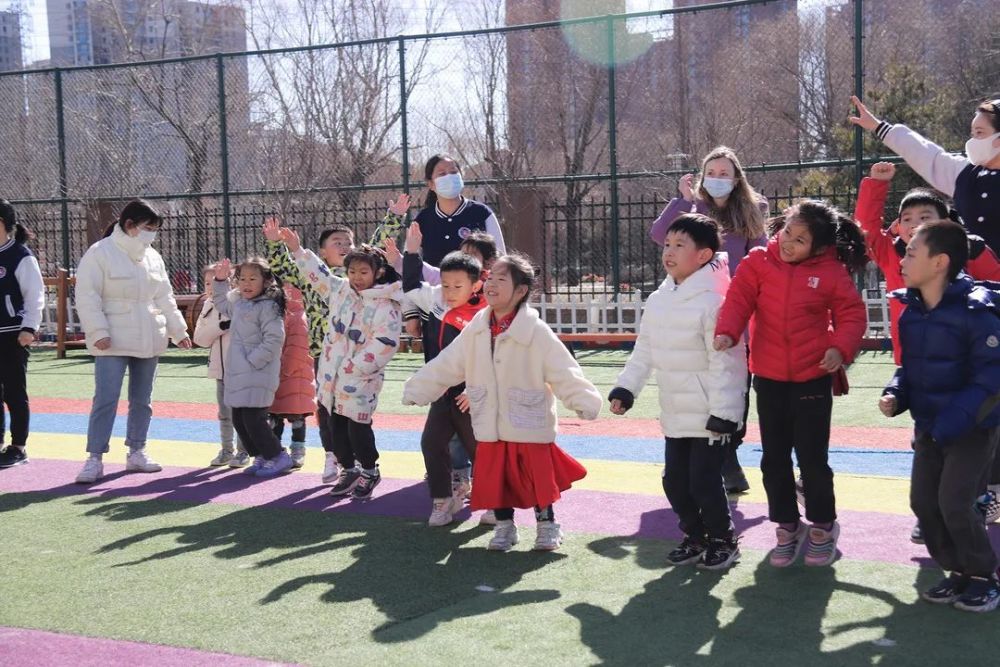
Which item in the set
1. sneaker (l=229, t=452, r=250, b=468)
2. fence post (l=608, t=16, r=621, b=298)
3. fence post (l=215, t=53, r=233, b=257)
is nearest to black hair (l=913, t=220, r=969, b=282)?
sneaker (l=229, t=452, r=250, b=468)

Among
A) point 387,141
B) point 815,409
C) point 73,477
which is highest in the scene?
point 387,141

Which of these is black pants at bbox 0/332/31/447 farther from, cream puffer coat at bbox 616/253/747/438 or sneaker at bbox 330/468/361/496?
cream puffer coat at bbox 616/253/747/438

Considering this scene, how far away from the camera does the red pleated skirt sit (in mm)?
5664

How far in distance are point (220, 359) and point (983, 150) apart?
198 inches

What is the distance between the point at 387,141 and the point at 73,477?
435 inches

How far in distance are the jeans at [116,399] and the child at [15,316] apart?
0.85 m

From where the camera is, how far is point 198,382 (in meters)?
13.2

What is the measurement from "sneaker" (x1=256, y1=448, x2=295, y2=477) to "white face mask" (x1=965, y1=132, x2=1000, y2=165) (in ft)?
15.2

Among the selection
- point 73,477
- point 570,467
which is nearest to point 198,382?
point 73,477

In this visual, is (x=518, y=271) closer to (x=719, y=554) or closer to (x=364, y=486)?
(x=719, y=554)

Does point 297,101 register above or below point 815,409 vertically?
above

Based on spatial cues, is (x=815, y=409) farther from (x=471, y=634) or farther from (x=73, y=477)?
(x=73, y=477)

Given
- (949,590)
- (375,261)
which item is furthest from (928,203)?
(375,261)

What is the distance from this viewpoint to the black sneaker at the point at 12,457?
8.41 meters
